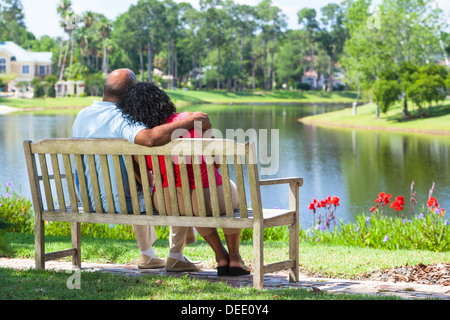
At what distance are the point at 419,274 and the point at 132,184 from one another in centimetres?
208

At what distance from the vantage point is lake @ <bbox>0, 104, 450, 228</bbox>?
1641 cm

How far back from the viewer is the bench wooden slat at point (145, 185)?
3910mm

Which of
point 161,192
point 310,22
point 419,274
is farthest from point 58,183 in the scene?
point 310,22

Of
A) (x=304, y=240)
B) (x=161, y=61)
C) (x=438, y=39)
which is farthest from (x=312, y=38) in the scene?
(x=304, y=240)

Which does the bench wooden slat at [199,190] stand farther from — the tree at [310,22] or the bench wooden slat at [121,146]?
the tree at [310,22]

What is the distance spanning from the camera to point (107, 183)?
406cm

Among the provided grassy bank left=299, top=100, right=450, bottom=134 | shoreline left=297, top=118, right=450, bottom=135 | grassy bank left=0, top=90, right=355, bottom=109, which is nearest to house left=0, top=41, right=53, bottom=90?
grassy bank left=0, top=90, right=355, bottom=109

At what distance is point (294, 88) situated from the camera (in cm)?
9306

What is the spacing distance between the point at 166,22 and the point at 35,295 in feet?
281

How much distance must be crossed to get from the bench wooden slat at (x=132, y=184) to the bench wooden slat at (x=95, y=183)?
0.75 ft

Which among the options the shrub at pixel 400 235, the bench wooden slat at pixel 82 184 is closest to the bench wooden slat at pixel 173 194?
the bench wooden slat at pixel 82 184

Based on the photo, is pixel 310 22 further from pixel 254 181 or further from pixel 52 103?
pixel 254 181

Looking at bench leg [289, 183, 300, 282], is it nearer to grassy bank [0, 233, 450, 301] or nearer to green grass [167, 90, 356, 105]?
grassy bank [0, 233, 450, 301]
